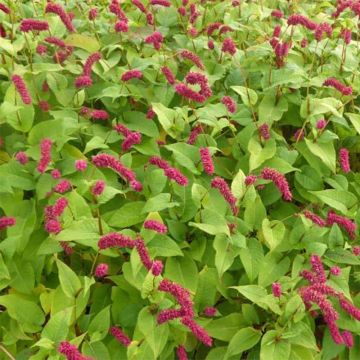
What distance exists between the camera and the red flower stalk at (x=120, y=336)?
2179mm

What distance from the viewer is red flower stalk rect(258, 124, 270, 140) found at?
9.30 feet

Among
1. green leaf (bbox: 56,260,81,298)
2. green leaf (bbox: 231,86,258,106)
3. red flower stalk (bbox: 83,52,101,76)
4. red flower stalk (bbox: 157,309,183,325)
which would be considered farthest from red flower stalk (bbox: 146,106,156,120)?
red flower stalk (bbox: 157,309,183,325)

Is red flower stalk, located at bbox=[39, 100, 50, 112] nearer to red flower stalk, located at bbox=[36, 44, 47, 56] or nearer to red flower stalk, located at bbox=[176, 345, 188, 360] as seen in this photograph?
red flower stalk, located at bbox=[36, 44, 47, 56]

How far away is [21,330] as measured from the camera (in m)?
2.22

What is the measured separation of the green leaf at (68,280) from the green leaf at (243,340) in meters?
0.73

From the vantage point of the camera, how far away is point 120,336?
86.6 inches

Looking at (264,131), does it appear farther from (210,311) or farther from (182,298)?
(182,298)

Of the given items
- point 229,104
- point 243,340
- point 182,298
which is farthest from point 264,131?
point 182,298

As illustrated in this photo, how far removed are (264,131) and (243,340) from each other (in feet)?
3.80

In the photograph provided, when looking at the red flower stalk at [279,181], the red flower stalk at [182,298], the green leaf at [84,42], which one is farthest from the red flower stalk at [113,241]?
the green leaf at [84,42]

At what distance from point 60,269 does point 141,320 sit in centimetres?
42

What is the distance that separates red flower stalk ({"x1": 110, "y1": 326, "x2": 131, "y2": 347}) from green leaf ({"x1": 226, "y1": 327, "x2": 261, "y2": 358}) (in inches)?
17.6

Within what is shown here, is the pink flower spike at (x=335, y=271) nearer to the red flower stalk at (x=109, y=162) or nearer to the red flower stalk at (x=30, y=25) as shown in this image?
the red flower stalk at (x=109, y=162)

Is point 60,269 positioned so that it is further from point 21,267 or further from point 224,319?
point 224,319
